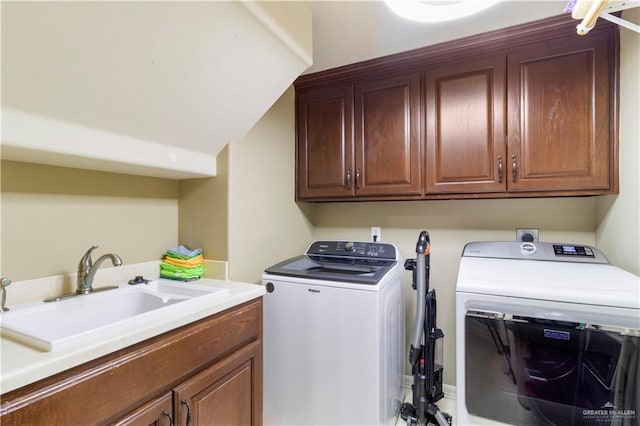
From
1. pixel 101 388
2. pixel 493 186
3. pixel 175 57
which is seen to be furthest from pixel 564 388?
pixel 175 57

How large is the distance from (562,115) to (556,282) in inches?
35.3

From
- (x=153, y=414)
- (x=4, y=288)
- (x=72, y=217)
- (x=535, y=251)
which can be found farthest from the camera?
(x=535, y=251)

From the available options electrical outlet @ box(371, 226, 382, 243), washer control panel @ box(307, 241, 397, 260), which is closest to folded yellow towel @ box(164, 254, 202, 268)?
washer control panel @ box(307, 241, 397, 260)

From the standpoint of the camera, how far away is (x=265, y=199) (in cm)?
187

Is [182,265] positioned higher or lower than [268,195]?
lower

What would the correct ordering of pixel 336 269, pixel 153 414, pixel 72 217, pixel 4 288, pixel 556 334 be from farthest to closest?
pixel 336 269 < pixel 72 217 < pixel 556 334 < pixel 4 288 < pixel 153 414

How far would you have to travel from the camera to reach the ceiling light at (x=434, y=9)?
1.09m

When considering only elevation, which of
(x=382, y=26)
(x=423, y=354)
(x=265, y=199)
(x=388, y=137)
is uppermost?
(x=382, y=26)

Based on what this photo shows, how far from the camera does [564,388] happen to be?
1.18 meters

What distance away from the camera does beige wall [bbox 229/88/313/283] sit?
164 centimetres

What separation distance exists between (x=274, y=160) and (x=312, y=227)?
2.45 ft

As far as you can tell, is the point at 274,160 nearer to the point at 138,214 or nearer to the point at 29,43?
the point at 138,214

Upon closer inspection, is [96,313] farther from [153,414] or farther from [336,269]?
[336,269]

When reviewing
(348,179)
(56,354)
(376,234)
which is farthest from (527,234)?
(56,354)
